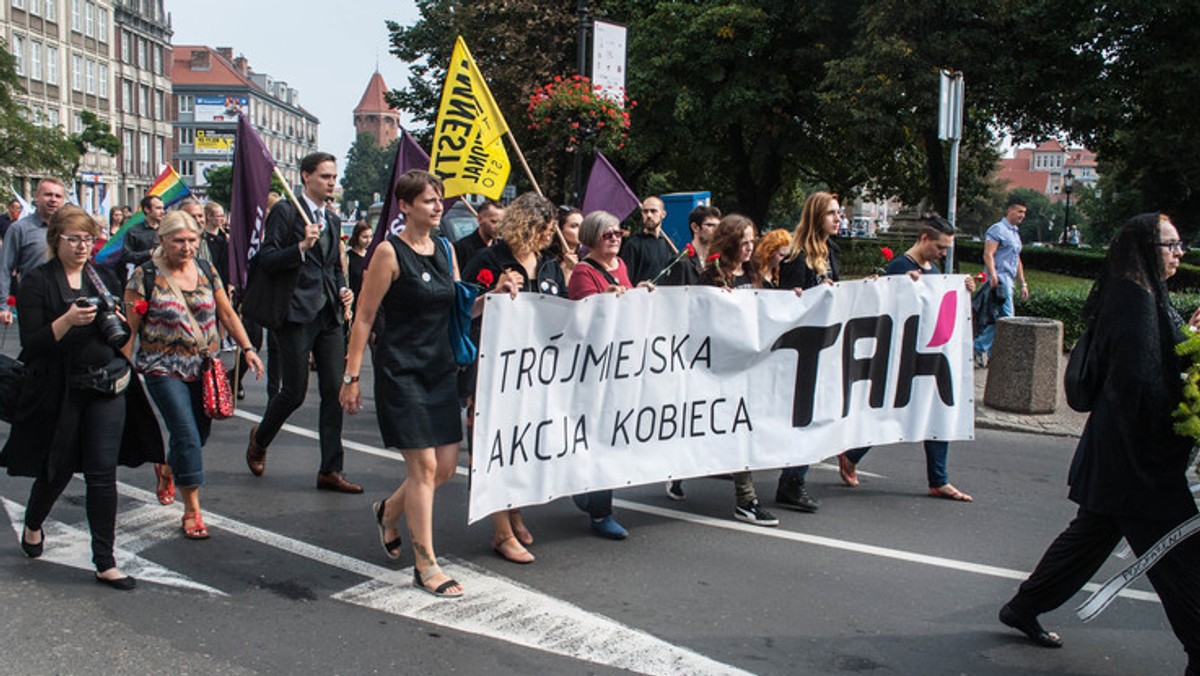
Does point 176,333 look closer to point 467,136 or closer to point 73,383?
point 73,383

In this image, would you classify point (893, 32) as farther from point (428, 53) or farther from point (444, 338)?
point (444, 338)

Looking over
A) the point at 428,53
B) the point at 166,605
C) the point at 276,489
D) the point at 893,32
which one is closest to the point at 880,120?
the point at 893,32

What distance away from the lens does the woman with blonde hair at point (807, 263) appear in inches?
264

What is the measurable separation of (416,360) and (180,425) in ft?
4.61

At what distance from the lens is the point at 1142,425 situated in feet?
13.1

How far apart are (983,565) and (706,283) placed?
83.7 inches

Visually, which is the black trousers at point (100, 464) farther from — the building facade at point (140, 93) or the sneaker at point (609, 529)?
the building facade at point (140, 93)

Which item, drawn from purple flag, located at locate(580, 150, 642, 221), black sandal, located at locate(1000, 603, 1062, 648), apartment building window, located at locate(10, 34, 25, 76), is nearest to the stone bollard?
purple flag, located at locate(580, 150, 642, 221)

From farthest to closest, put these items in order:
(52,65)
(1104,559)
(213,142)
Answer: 1. (213,142)
2. (52,65)
3. (1104,559)

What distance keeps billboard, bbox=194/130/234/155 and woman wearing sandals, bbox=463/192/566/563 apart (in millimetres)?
108557

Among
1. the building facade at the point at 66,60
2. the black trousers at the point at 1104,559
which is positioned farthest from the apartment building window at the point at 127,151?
the black trousers at the point at 1104,559

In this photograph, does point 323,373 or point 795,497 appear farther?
point 323,373

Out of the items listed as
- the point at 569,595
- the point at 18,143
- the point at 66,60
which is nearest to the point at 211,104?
the point at 66,60

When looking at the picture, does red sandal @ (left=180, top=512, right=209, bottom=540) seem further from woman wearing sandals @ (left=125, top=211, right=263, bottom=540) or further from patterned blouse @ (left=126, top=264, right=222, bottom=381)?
patterned blouse @ (left=126, top=264, right=222, bottom=381)
